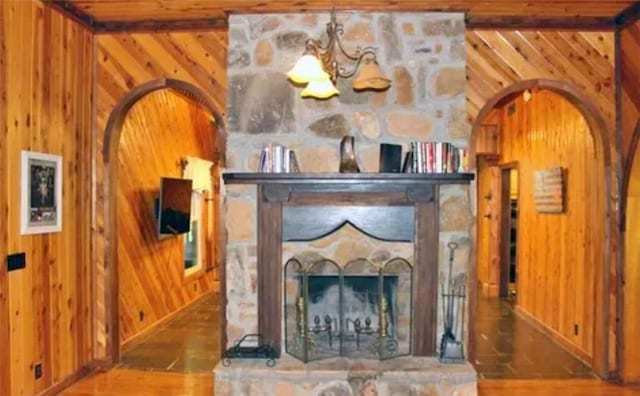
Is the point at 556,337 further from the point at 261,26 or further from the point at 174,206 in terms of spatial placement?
the point at 174,206

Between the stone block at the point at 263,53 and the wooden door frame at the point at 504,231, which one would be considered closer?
the stone block at the point at 263,53

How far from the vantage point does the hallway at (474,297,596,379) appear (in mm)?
4488

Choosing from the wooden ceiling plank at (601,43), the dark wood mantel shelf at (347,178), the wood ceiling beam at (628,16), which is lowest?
the dark wood mantel shelf at (347,178)

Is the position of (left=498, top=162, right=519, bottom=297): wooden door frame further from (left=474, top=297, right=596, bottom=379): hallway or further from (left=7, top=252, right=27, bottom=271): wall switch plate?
(left=7, top=252, right=27, bottom=271): wall switch plate

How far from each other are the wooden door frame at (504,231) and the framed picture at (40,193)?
6.16 meters

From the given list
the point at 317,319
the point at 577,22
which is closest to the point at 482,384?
the point at 317,319

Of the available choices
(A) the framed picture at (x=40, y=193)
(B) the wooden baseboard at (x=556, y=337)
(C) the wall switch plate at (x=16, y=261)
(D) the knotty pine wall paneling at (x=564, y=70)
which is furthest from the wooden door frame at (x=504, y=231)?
(C) the wall switch plate at (x=16, y=261)

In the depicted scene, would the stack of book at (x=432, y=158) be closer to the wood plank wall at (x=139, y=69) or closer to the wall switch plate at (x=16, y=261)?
the wood plank wall at (x=139, y=69)

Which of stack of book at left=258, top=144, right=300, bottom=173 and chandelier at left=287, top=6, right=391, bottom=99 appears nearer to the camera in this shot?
chandelier at left=287, top=6, right=391, bottom=99

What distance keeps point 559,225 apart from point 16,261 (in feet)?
16.8

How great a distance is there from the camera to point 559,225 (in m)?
5.66

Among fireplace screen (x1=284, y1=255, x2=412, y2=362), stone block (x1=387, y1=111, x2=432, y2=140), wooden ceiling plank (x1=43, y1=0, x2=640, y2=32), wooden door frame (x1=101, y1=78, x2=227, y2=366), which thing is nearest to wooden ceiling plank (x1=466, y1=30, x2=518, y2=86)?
wooden ceiling plank (x1=43, y1=0, x2=640, y2=32)

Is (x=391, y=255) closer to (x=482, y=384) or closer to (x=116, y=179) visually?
(x=482, y=384)

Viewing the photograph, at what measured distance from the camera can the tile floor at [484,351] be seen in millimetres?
4555
